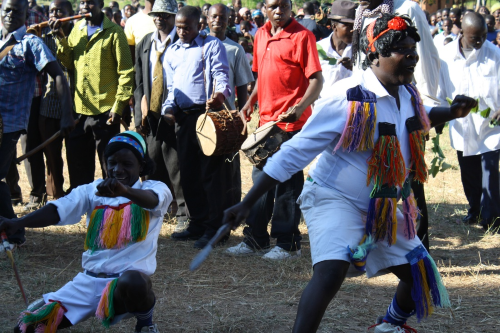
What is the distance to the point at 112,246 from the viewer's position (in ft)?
12.0

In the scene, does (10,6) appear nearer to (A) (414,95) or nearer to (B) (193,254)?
(B) (193,254)

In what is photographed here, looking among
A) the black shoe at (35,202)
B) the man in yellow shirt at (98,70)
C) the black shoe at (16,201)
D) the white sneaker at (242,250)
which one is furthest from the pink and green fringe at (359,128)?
the black shoe at (16,201)

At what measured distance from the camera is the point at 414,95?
3.57 metres

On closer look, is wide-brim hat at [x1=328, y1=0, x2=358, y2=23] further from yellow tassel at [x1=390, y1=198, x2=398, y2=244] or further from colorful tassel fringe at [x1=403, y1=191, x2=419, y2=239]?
yellow tassel at [x1=390, y1=198, x2=398, y2=244]

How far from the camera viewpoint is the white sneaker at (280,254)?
5730mm

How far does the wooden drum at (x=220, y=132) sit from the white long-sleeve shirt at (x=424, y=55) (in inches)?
66.0

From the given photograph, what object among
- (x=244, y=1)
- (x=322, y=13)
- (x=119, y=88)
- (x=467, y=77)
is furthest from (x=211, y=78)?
(x=244, y=1)

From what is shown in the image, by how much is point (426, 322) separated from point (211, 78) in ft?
10.4

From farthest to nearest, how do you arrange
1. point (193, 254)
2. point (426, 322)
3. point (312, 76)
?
1. point (193, 254)
2. point (312, 76)
3. point (426, 322)

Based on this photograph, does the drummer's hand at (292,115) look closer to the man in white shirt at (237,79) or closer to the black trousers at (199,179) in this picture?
the black trousers at (199,179)

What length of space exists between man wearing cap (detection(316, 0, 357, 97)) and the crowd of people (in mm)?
14

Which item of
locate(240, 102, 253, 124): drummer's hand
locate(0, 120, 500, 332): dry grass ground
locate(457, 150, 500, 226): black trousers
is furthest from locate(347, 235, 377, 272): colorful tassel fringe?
locate(457, 150, 500, 226): black trousers

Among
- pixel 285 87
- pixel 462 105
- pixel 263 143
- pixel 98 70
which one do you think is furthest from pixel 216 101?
pixel 462 105

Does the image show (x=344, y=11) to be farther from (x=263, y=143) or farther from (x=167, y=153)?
(x=167, y=153)
